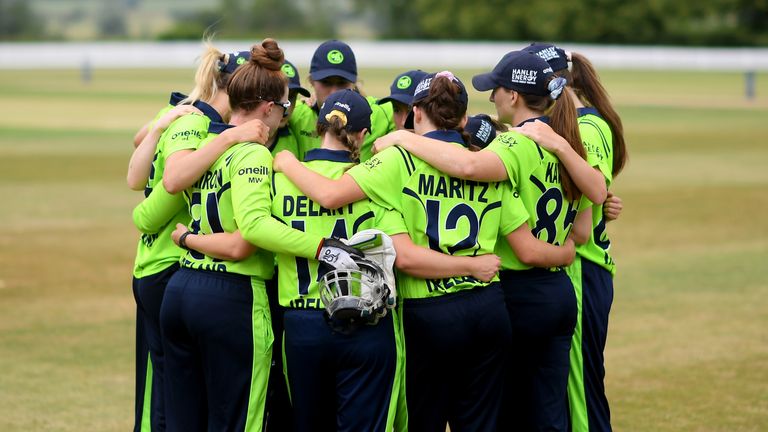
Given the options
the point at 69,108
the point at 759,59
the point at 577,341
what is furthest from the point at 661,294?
the point at 759,59

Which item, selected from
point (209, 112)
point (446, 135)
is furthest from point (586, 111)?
point (209, 112)

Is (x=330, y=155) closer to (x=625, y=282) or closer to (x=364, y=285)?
(x=364, y=285)

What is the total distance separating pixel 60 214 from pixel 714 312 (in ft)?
30.9

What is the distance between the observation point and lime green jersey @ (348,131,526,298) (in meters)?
4.66

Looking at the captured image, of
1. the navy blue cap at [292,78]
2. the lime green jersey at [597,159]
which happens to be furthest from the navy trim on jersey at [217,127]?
the lime green jersey at [597,159]

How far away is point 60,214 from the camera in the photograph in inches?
596

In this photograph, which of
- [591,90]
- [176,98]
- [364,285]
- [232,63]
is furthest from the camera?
[176,98]

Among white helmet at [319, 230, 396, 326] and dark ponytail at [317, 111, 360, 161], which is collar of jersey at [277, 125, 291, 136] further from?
white helmet at [319, 230, 396, 326]

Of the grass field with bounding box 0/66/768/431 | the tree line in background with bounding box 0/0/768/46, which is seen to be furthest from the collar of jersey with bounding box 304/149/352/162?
the tree line in background with bounding box 0/0/768/46

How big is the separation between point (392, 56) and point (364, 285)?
145 ft

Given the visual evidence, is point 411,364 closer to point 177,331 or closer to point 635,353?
point 177,331

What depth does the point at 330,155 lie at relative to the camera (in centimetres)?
475

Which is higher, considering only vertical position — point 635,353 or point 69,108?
point 69,108

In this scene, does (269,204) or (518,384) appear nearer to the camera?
(269,204)
